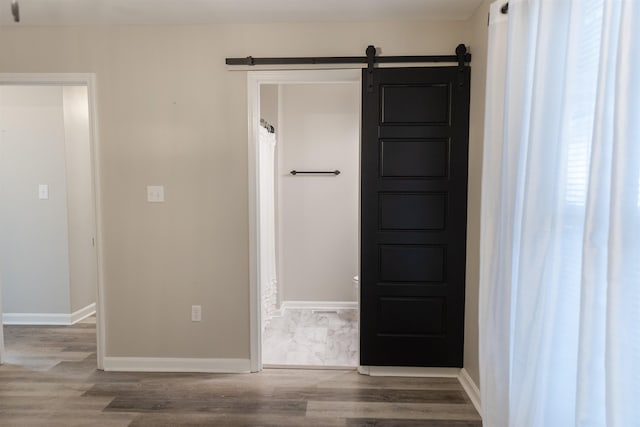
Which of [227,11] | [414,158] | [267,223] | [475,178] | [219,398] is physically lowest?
[219,398]

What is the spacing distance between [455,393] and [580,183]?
1.74 meters

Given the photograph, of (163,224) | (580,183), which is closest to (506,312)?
(580,183)

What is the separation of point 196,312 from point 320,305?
5.70 ft

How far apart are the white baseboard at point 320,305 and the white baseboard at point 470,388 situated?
1.71 meters

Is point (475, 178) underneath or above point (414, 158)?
underneath

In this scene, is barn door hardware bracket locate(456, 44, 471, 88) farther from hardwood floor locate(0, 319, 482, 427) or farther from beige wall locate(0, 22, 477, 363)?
hardwood floor locate(0, 319, 482, 427)

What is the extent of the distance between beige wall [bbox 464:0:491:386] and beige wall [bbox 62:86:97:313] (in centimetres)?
333

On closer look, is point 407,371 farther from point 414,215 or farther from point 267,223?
point 267,223

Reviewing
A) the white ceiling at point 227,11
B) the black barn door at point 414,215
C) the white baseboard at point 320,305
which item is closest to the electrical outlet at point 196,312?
the black barn door at point 414,215

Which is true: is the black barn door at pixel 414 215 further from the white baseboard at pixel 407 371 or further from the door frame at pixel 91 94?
the door frame at pixel 91 94

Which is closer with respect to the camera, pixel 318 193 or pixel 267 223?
pixel 267 223

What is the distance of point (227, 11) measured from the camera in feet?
8.09

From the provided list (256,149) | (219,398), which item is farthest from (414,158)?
(219,398)

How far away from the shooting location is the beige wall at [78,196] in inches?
145
